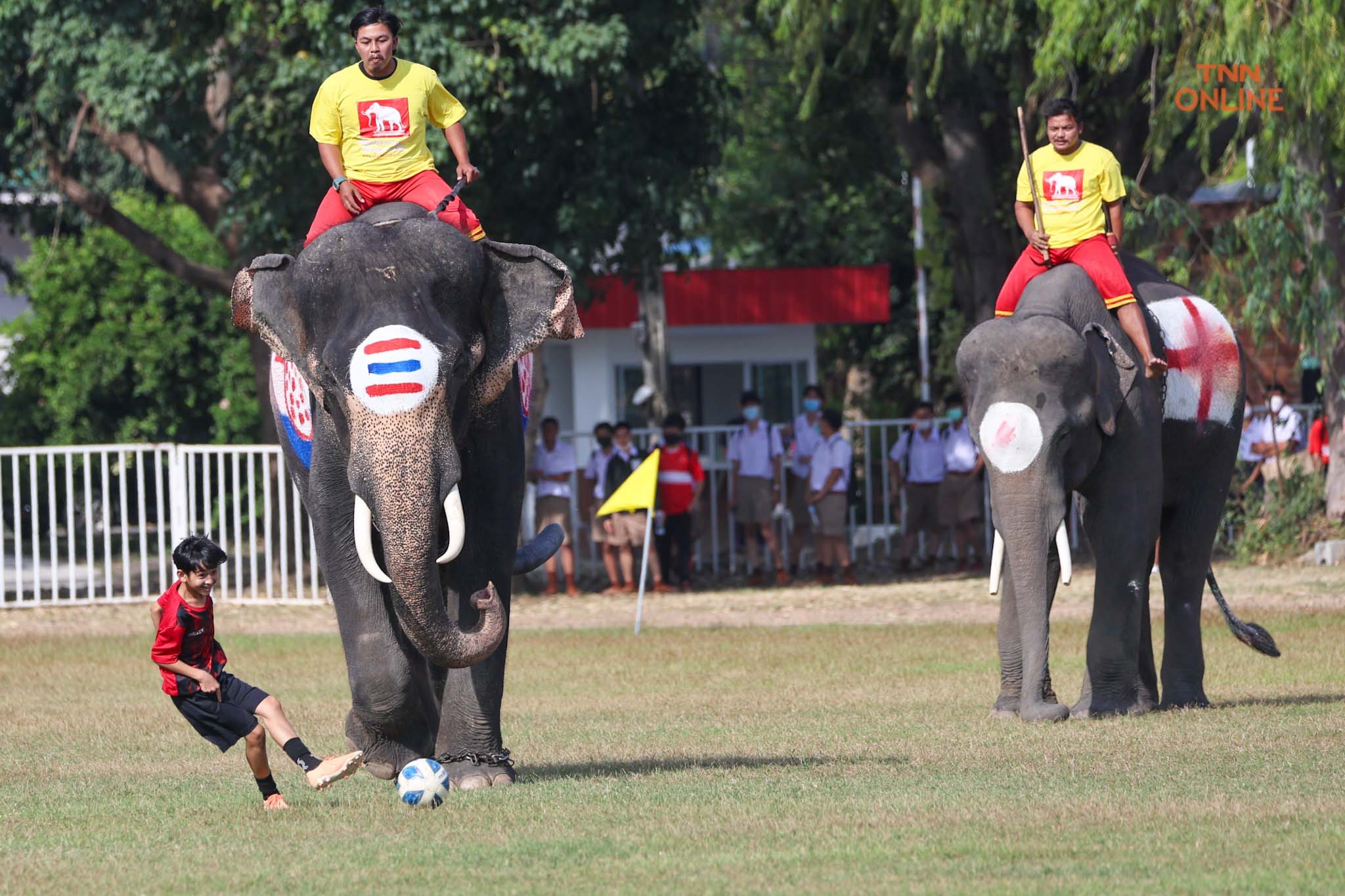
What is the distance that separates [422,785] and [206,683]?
3.51 feet

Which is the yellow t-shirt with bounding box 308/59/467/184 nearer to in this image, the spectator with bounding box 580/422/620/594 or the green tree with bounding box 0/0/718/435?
the green tree with bounding box 0/0/718/435

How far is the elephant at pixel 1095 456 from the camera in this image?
10562 mm

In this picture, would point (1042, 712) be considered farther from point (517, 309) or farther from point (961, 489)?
point (961, 489)

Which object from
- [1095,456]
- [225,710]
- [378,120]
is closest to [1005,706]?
[1095,456]

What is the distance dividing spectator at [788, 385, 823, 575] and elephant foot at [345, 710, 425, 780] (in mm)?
13480

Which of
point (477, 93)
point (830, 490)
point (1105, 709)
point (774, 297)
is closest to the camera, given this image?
point (1105, 709)

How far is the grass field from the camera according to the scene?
6547 mm

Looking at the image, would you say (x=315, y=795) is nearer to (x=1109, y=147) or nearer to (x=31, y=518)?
(x=31, y=518)

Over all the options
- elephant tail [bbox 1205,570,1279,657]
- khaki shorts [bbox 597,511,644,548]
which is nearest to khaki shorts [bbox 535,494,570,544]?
khaki shorts [bbox 597,511,644,548]

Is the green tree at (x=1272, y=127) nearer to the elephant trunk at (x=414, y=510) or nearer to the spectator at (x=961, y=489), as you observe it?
the spectator at (x=961, y=489)

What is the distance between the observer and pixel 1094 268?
11.1 m

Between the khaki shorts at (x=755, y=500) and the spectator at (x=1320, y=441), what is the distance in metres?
5.68

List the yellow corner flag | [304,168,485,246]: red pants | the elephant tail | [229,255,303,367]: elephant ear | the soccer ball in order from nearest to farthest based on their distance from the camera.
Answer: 1. the soccer ball
2. [229,255,303,367]: elephant ear
3. [304,168,485,246]: red pants
4. the elephant tail
5. the yellow corner flag

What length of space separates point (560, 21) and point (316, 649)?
7.00m
